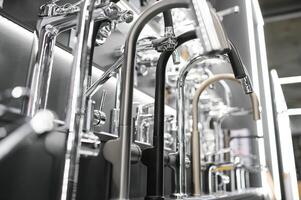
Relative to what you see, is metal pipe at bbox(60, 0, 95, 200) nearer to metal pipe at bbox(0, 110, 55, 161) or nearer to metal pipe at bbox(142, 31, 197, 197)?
metal pipe at bbox(0, 110, 55, 161)

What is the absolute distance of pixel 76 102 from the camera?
1.26 ft

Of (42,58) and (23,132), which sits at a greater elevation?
(42,58)

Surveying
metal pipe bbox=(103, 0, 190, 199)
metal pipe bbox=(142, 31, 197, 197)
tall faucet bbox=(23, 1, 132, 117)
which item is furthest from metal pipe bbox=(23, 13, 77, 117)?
metal pipe bbox=(142, 31, 197, 197)

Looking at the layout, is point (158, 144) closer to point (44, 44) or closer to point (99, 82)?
point (99, 82)

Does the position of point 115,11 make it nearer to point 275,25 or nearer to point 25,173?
point 25,173

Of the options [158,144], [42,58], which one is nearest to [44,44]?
[42,58]

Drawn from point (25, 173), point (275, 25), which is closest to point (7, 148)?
point (25, 173)

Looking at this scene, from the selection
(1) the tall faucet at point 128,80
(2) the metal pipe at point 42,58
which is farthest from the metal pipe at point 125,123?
(2) the metal pipe at point 42,58

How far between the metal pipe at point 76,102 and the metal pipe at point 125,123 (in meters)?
0.09

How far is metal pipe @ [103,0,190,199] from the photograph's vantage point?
0.43 m

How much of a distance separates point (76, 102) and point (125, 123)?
0.33ft

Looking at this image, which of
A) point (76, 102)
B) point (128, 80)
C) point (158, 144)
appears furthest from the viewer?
point (158, 144)

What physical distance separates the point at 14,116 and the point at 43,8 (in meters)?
0.21

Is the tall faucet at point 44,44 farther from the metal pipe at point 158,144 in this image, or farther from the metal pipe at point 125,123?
the metal pipe at point 158,144
